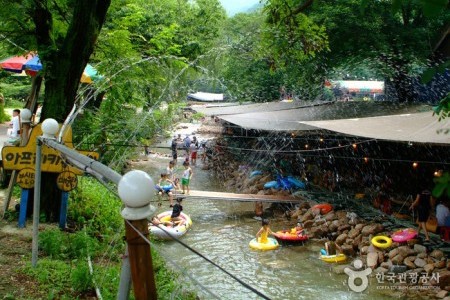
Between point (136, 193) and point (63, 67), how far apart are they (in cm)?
571

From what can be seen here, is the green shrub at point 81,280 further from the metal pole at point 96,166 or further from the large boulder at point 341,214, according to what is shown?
the large boulder at point 341,214

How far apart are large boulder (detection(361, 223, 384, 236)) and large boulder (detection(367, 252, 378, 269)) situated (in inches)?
36.1

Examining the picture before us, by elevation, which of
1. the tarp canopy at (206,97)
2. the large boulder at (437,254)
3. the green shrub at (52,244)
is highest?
the tarp canopy at (206,97)

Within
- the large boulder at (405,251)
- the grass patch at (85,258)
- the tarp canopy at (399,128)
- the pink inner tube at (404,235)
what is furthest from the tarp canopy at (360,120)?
the grass patch at (85,258)

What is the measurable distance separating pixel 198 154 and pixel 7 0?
68.1 feet

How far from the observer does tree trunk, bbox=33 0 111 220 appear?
6.56 meters

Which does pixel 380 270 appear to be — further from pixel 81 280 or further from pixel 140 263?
pixel 140 263

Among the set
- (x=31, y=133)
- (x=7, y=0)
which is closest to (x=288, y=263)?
(x=31, y=133)

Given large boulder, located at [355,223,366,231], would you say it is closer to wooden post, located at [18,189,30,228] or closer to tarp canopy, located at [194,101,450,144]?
tarp canopy, located at [194,101,450,144]

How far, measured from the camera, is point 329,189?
15.6 m

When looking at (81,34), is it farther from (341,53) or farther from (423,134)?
(341,53)

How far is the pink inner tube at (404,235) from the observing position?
10.1 m

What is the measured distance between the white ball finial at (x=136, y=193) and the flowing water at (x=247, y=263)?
536cm

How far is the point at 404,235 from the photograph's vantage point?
10.2 m
